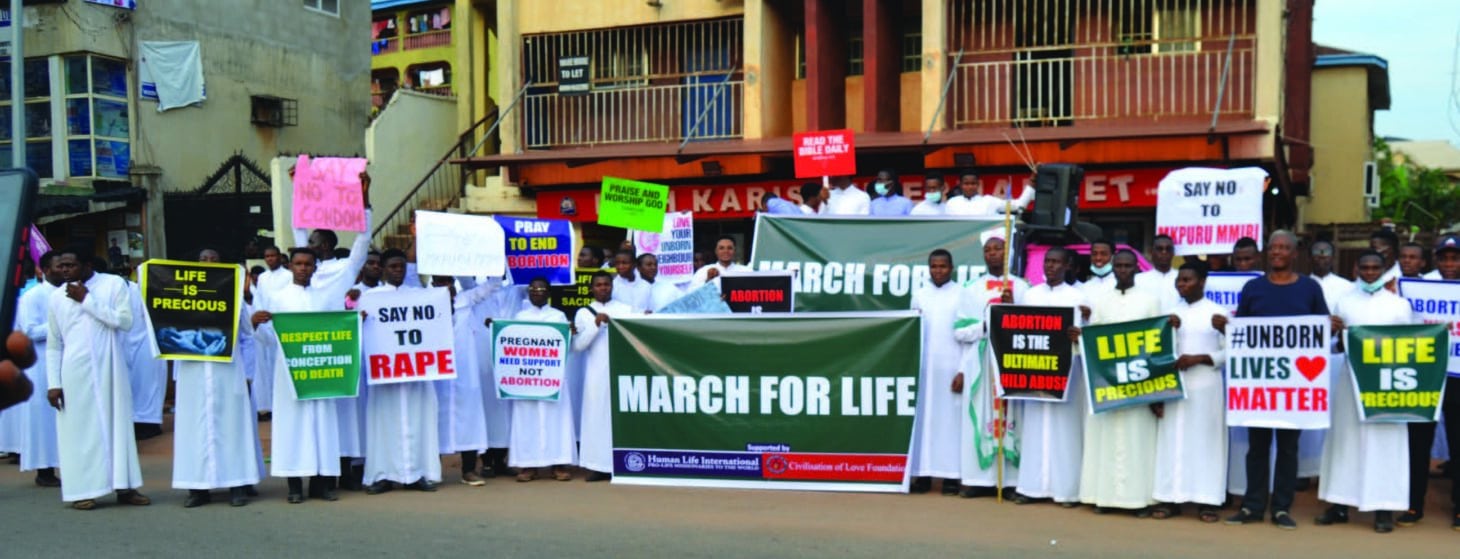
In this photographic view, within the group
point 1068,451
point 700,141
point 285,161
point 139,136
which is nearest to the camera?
point 1068,451

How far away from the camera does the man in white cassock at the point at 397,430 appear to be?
10172 millimetres

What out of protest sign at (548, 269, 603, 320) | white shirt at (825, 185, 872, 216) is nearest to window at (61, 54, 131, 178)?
white shirt at (825, 185, 872, 216)

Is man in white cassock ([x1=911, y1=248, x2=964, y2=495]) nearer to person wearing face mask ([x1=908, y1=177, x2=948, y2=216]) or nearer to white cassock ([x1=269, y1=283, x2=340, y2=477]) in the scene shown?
person wearing face mask ([x1=908, y1=177, x2=948, y2=216])

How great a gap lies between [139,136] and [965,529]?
21126 millimetres

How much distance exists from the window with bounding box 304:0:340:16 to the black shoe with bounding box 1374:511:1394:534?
1004 inches

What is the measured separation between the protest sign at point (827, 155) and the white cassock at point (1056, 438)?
5385 millimetres

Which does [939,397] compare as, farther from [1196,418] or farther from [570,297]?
[570,297]

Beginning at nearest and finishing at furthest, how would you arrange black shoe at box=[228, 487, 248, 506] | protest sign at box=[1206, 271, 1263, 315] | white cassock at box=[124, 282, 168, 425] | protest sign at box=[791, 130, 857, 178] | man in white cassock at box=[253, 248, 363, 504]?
black shoe at box=[228, 487, 248, 506] → man in white cassock at box=[253, 248, 363, 504] → protest sign at box=[1206, 271, 1263, 315] → white cassock at box=[124, 282, 168, 425] → protest sign at box=[791, 130, 857, 178]

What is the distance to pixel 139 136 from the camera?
25.5 metres

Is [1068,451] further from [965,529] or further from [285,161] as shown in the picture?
[285,161]

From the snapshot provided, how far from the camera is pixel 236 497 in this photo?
9.68m

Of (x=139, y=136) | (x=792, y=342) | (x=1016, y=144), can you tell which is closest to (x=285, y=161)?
(x=139, y=136)

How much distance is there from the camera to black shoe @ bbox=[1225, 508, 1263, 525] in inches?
344

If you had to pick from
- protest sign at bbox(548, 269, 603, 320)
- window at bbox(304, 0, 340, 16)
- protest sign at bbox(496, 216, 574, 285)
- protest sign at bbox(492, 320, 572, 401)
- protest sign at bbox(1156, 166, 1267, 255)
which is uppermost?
window at bbox(304, 0, 340, 16)
